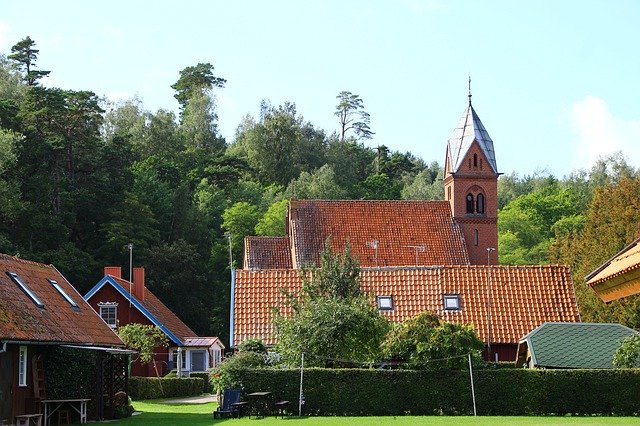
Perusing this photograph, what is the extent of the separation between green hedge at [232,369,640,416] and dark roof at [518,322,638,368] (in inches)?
135

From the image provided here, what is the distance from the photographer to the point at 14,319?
89.5 ft

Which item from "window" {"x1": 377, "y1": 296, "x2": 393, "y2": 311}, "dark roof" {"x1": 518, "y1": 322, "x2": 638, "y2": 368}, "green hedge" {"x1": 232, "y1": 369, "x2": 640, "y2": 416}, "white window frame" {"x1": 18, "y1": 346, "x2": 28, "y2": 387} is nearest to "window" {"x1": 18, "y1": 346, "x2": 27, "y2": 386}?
"white window frame" {"x1": 18, "y1": 346, "x2": 28, "y2": 387}

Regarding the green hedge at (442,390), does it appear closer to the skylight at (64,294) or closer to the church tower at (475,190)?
the skylight at (64,294)

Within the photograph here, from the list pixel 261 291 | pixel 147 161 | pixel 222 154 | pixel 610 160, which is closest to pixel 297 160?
pixel 222 154

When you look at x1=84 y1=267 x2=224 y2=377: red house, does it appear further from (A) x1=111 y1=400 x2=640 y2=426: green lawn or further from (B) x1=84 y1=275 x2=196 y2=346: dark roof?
(A) x1=111 y1=400 x2=640 y2=426: green lawn

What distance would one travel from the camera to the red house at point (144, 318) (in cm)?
5988

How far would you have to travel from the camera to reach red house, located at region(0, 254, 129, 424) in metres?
26.9

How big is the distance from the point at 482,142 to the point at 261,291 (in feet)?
83.6

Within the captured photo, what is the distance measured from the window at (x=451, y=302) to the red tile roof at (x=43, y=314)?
51.2ft

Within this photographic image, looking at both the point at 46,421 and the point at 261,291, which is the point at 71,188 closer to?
the point at 261,291

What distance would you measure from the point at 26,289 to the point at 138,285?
3139cm

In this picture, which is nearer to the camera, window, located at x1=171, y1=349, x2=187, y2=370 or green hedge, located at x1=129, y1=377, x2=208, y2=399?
green hedge, located at x1=129, y1=377, x2=208, y2=399

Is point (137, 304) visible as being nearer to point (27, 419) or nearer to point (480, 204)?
point (480, 204)

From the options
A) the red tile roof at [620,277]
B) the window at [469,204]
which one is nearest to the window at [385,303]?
the window at [469,204]
